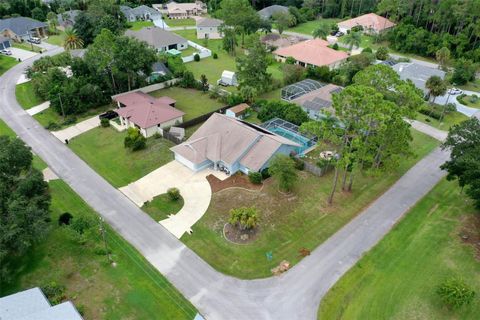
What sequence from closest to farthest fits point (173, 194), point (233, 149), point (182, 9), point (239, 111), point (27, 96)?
point (173, 194)
point (233, 149)
point (239, 111)
point (27, 96)
point (182, 9)

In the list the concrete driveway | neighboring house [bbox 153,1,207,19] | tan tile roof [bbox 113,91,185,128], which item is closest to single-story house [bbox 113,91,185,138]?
tan tile roof [bbox 113,91,185,128]

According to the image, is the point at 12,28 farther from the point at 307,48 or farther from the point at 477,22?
the point at 477,22

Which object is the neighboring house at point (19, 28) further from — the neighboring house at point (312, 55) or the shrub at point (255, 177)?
the shrub at point (255, 177)

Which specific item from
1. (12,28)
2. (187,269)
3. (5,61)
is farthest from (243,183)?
(12,28)

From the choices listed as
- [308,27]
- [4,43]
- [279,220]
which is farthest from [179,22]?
[279,220]

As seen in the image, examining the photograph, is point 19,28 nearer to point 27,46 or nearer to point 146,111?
point 27,46

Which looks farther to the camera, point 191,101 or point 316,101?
point 191,101

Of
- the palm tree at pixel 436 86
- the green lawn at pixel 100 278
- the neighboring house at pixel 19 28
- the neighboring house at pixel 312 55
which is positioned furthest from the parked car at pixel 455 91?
the neighboring house at pixel 19 28
